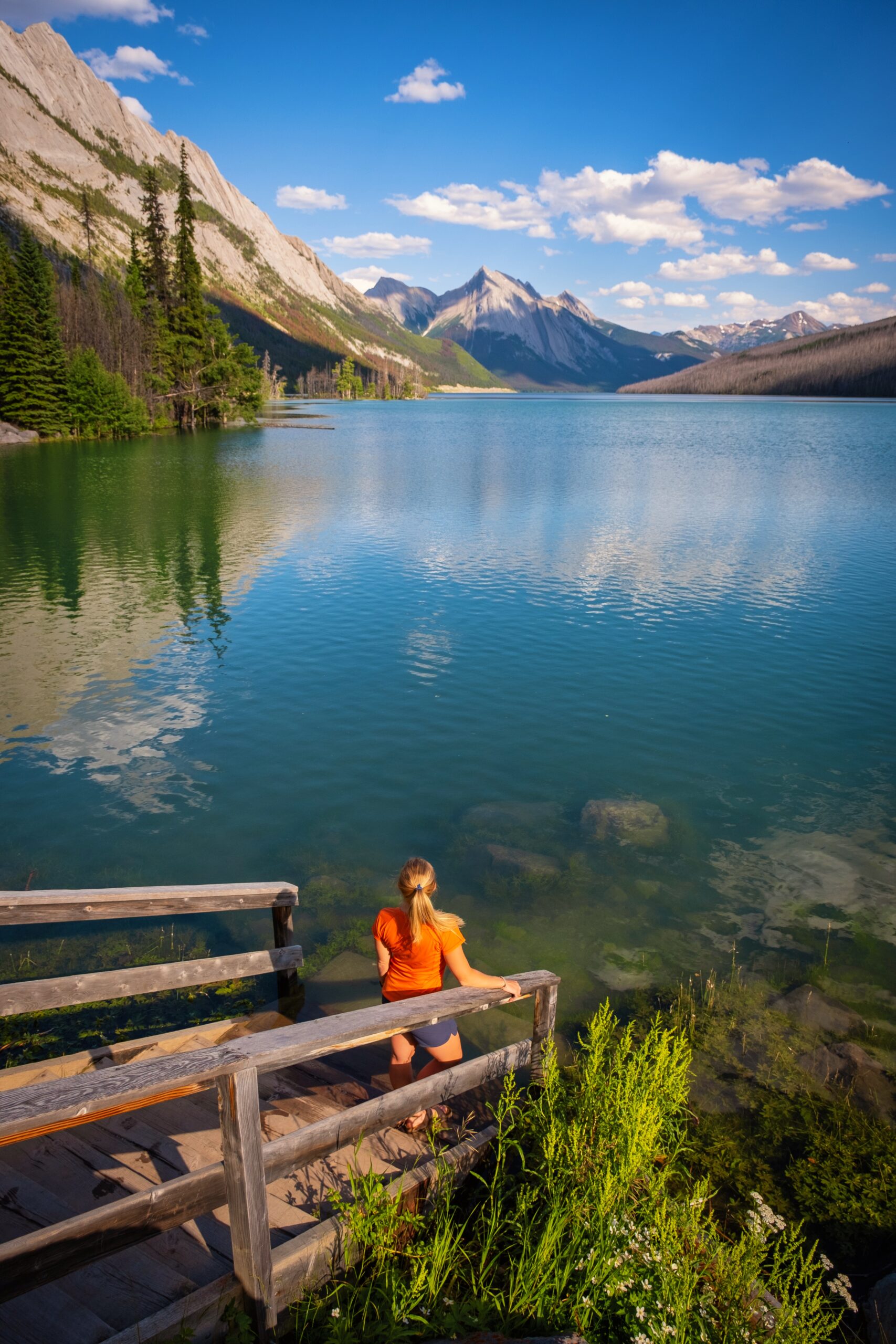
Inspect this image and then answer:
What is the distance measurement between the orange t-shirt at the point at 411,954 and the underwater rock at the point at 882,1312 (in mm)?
3422

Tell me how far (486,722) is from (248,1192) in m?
12.4

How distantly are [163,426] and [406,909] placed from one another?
299ft

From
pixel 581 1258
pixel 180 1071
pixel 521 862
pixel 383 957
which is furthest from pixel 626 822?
pixel 180 1071

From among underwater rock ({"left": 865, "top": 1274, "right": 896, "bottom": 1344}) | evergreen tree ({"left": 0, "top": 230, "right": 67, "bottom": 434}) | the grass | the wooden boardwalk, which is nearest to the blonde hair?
the grass

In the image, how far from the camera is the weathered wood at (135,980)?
→ 5566 millimetres

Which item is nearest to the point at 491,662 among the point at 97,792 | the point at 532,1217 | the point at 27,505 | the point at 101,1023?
the point at 97,792

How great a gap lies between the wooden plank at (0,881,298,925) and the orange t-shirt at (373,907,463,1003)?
5.37ft

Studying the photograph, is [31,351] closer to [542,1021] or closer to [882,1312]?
[542,1021]

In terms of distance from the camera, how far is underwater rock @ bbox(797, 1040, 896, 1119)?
6.91m

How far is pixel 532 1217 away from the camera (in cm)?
469

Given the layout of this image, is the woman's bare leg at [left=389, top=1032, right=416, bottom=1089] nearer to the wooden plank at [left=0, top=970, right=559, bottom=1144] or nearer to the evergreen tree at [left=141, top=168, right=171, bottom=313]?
the wooden plank at [left=0, top=970, right=559, bottom=1144]

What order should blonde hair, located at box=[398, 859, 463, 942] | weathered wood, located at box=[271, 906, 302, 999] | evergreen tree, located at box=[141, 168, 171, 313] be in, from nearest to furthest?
blonde hair, located at box=[398, 859, 463, 942], weathered wood, located at box=[271, 906, 302, 999], evergreen tree, located at box=[141, 168, 171, 313]

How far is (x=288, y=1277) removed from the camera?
3.79 meters

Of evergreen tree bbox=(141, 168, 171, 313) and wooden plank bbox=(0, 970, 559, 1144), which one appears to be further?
evergreen tree bbox=(141, 168, 171, 313)
